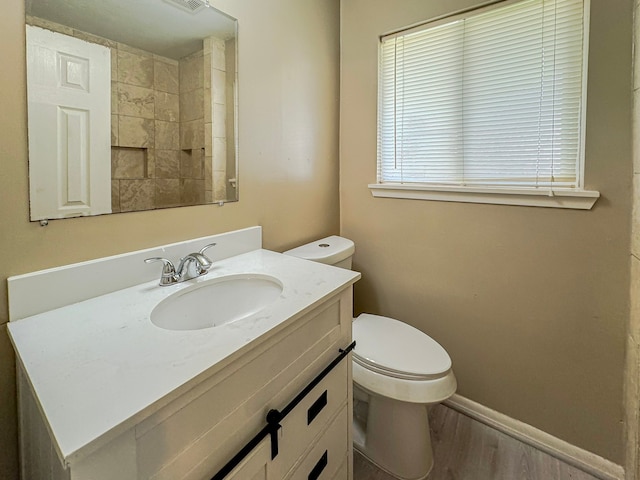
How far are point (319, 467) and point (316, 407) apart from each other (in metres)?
0.19

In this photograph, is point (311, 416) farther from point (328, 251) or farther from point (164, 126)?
point (164, 126)

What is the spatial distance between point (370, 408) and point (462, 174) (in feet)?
3.65

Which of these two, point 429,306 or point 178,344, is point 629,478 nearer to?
point 429,306

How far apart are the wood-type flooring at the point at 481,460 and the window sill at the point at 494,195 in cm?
104

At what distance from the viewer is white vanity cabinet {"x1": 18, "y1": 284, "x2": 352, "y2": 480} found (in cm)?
50

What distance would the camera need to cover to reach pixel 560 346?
135 centimetres

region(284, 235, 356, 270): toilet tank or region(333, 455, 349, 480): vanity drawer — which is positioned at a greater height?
region(284, 235, 356, 270): toilet tank

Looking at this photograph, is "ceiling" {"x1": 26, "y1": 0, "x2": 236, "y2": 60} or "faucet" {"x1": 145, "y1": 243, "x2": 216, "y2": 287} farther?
"faucet" {"x1": 145, "y1": 243, "x2": 216, "y2": 287}

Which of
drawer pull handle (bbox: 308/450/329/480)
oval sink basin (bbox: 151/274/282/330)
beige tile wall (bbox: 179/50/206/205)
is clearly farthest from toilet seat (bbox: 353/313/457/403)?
beige tile wall (bbox: 179/50/206/205)

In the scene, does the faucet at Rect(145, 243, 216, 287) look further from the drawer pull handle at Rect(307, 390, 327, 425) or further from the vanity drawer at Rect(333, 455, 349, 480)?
the vanity drawer at Rect(333, 455, 349, 480)

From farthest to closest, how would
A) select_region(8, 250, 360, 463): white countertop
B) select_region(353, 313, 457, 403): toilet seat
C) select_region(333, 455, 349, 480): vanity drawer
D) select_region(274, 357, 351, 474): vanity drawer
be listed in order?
select_region(353, 313, 457, 403): toilet seat < select_region(333, 455, 349, 480): vanity drawer < select_region(274, 357, 351, 474): vanity drawer < select_region(8, 250, 360, 463): white countertop

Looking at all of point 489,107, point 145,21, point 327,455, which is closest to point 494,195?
point 489,107

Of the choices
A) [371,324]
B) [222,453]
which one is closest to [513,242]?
[371,324]

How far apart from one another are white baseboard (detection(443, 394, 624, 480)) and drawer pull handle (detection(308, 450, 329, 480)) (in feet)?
3.14
